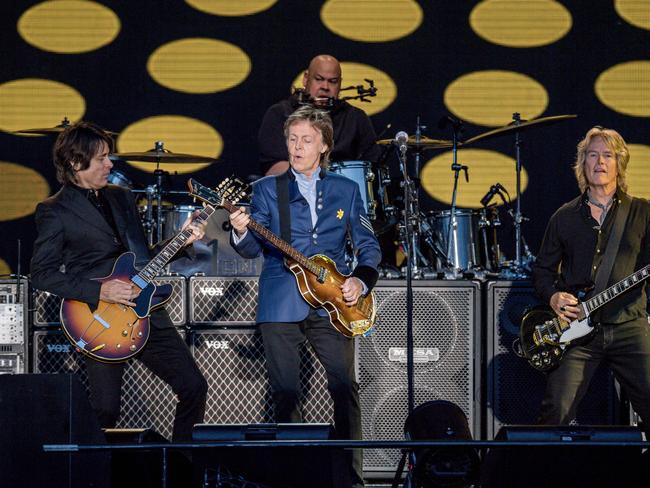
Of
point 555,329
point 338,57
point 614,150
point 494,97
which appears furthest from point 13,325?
point 494,97

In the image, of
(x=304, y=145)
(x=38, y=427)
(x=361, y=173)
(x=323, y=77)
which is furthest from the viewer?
(x=323, y=77)

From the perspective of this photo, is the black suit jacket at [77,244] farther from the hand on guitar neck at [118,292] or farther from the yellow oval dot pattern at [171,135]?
the yellow oval dot pattern at [171,135]

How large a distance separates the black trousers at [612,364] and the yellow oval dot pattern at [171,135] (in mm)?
4754

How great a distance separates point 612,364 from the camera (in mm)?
6031

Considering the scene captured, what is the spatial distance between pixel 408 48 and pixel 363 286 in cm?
454

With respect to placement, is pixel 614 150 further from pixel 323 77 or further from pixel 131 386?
pixel 131 386

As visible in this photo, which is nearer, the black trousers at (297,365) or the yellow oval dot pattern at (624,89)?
the black trousers at (297,365)

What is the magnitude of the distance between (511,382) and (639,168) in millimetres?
3583

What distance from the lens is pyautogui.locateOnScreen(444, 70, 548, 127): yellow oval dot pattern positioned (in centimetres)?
974

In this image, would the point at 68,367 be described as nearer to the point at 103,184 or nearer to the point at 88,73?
the point at 103,184

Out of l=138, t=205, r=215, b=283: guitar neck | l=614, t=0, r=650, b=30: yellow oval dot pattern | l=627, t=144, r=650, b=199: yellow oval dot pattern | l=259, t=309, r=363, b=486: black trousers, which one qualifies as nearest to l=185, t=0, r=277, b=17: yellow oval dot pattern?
l=614, t=0, r=650, b=30: yellow oval dot pattern

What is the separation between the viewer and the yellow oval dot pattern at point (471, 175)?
9.73 metres

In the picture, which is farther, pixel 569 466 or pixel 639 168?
pixel 639 168

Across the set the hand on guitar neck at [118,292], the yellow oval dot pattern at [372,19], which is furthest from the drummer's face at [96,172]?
the yellow oval dot pattern at [372,19]
